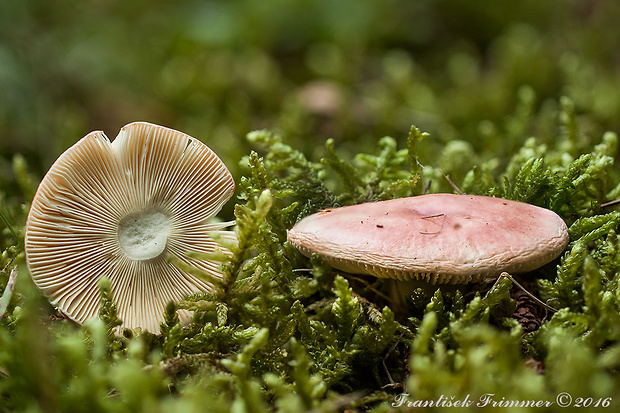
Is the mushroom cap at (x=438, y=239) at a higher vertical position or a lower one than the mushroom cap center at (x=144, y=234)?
lower

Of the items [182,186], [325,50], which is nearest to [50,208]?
[182,186]

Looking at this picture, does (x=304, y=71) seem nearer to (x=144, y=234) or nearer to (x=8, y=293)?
(x=144, y=234)

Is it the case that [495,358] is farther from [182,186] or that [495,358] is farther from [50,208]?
[50,208]

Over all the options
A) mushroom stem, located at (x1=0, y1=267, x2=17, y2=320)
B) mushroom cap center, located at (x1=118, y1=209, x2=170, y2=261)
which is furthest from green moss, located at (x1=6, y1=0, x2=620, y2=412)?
mushroom cap center, located at (x1=118, y1=209, x2=170, y2=261)

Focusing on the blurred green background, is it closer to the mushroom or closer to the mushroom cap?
the mushroom

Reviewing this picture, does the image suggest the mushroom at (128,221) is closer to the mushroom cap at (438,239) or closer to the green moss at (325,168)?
the green moss at (325,168)

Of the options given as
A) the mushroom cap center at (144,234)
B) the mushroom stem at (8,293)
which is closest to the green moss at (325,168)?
the mushroom stem at (8,293)

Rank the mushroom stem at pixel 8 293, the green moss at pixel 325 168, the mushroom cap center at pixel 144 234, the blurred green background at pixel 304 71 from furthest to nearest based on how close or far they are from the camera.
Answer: the blurred green background at pixel 304 71 → the mushroom cap center at pixel 144 234 → the mushroom stem at pixel 8 293 → the green moss at pixel 325 168

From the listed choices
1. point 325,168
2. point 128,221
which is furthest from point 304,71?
point 128,221
